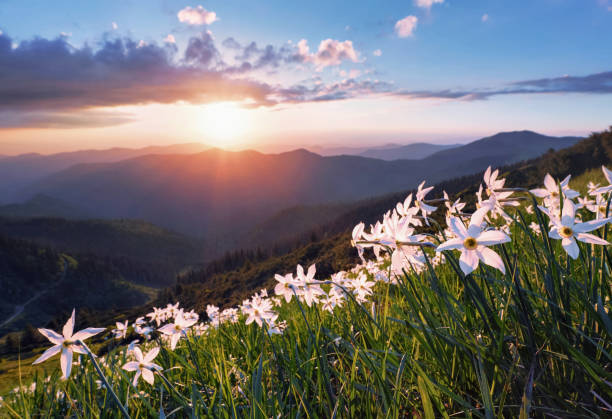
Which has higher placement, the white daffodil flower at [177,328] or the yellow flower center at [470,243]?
the yellow flower center at [470,243]

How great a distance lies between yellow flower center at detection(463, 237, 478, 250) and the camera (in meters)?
1.38

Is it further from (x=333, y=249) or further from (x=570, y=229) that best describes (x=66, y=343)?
(x=333, y=249)

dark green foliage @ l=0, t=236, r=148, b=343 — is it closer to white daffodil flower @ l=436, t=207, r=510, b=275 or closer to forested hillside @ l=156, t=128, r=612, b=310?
forested hillside @ l=156, t=128, r=612, b=310

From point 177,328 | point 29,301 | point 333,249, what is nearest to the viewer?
point 177,328

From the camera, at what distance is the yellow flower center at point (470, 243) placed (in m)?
1.38

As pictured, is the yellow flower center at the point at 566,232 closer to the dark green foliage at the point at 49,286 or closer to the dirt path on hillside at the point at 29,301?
the dark green foliage at the point at 49,286

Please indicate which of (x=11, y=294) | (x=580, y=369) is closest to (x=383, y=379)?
(x=580, y=369)

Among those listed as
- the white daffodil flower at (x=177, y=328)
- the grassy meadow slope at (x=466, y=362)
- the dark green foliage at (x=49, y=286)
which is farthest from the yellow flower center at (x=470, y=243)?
the dark green foliage at (x=49, y=286)

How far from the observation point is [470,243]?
1389mm

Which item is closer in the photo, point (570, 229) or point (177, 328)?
point (570, 229)

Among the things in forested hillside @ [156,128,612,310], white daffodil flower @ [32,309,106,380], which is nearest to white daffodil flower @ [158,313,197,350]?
white daffodil flower @ [32,309,106,380]

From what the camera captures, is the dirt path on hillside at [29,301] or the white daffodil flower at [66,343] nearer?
the white daffodil flower at [66,343]

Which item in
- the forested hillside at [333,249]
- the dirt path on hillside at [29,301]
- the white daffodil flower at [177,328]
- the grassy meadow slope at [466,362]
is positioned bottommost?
the dirt path on hillside at [29,301]

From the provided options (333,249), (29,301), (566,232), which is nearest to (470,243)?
(566,232)
